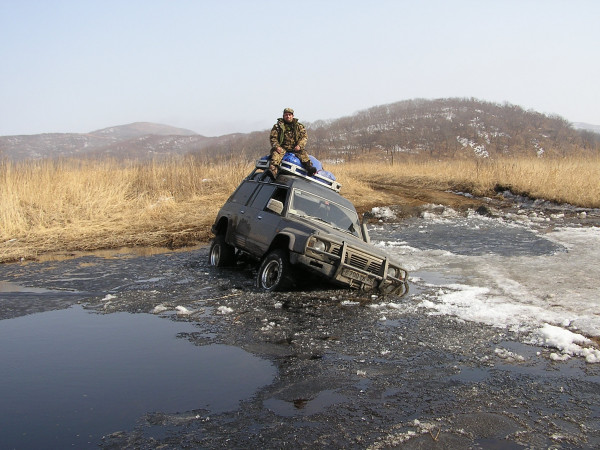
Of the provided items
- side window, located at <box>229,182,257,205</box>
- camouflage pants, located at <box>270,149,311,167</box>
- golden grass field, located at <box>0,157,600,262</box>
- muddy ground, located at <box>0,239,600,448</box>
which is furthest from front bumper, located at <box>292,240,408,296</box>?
golden grass field, located at <box>0,157,600,262</box>

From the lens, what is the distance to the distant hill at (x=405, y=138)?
6825 centimetres

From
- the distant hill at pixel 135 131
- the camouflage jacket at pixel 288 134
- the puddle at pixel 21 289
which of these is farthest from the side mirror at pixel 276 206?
the distant hill at pixel 135 131

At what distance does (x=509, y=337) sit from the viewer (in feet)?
18.9

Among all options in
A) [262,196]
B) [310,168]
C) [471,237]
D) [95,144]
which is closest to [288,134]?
[310,168]

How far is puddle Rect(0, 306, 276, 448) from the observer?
360 centimetres

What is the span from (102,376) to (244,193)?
18.6 feet

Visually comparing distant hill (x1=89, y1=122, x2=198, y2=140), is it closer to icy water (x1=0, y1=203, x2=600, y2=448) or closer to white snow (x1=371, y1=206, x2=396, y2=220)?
white snow (x1=371, y1=206, x2=396, y2=220)

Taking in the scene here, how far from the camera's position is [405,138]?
78.2 metres

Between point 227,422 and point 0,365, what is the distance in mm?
2442

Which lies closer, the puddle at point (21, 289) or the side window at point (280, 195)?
the puddle at point (21, 289)

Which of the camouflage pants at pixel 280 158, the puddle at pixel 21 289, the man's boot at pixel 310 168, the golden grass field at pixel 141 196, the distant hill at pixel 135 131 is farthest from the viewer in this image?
the distant hill at pixel 135 131

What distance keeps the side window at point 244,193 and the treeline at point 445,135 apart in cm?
4918

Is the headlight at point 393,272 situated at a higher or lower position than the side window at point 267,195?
lower

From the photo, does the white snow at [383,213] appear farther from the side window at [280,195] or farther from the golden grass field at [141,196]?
the side window at [280,195]
